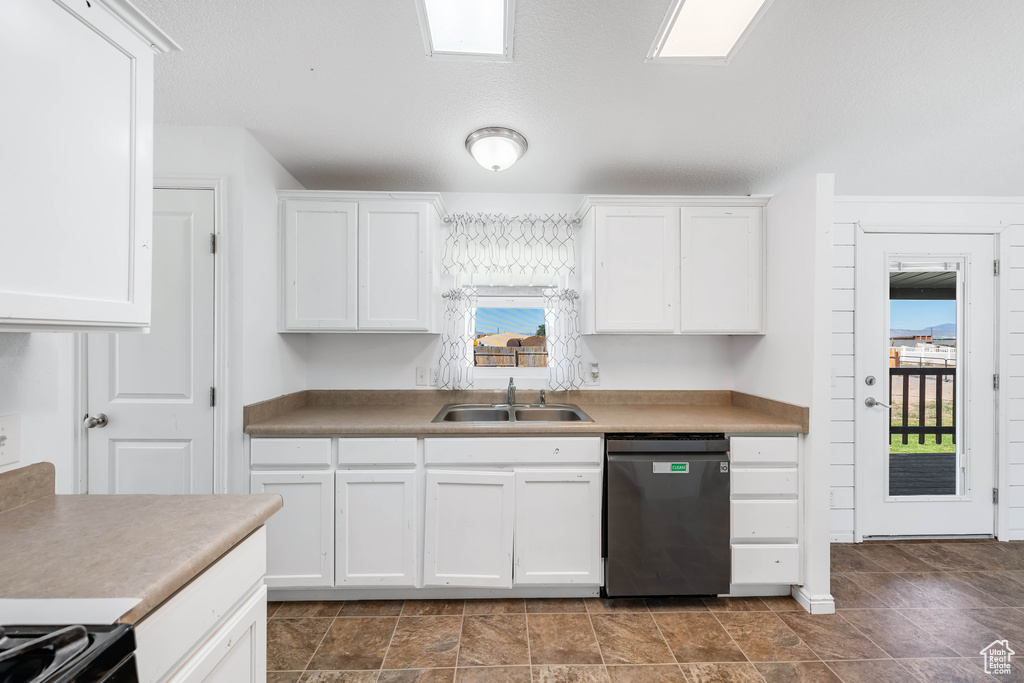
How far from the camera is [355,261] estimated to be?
8.30 ft

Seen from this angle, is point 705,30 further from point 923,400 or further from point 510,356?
point 923,400

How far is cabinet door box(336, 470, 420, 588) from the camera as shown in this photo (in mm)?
2203

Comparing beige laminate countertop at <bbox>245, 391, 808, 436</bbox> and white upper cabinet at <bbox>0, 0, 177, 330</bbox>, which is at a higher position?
white upper cabinet at <bbox>0, 0, 177, 330</bbox>

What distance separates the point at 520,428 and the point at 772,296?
1637mm

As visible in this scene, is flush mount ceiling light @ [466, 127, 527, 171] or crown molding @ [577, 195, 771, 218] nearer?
flush mount ceiling light @ [466, 127, 527, 171]

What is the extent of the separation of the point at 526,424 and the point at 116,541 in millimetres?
1628

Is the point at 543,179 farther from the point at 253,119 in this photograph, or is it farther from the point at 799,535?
the point at 799,535

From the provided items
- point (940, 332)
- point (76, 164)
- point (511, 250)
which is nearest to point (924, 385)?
point (940, 332)

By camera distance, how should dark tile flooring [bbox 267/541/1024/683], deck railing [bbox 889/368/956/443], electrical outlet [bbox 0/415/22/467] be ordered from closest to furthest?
electrical outlet [bbox 0/415/22/467]
dark tile flooring [bbox 267/541/1024/683]
deck railing [bbox 889/368/956/443]

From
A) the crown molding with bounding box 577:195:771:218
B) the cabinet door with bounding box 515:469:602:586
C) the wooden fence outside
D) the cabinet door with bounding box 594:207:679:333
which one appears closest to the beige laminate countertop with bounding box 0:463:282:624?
the cabinet door with bounding box 515:469:602:586

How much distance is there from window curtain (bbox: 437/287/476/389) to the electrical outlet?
1.96 metres

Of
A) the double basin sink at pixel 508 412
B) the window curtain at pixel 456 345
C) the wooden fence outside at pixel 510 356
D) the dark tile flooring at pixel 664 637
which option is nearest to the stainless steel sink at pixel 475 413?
the double basin sink at pixel 508 412

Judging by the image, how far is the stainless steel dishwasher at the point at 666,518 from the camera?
2.20 m

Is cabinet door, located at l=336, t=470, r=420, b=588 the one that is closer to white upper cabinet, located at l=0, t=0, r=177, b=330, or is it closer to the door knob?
the door knob
